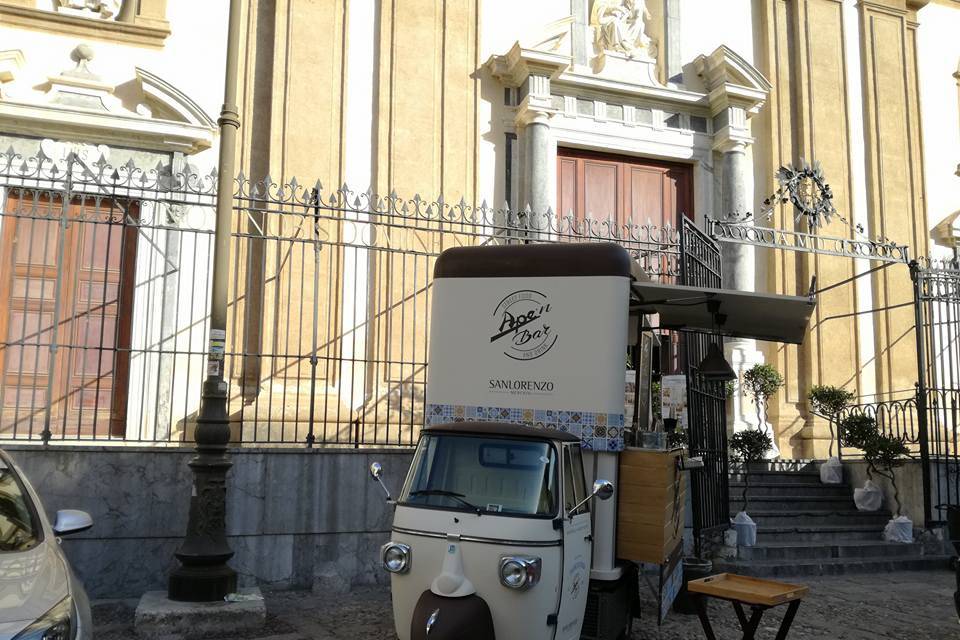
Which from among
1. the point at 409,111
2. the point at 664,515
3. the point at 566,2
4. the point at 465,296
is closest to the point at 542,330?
the point at 465,296

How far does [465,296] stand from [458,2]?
732cm

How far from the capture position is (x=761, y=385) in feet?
40.7

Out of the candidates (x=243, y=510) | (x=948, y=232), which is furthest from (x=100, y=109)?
(x=948, y=232)

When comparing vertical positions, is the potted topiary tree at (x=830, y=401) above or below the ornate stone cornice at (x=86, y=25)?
below

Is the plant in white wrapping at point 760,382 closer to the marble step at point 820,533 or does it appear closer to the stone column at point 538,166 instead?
the marble step at point 820,533

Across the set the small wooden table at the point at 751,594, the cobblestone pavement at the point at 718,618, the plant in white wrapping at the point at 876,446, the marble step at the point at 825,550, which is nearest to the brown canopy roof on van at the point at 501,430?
the small wooden table at the point at 751,594

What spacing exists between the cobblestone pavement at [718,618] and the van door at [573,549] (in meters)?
1.43

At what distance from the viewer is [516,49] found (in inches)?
473

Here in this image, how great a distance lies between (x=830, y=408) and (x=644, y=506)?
7.32 m

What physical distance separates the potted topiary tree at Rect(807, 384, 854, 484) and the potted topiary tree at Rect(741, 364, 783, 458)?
0.59 metres

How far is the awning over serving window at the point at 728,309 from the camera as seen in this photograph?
6.88m

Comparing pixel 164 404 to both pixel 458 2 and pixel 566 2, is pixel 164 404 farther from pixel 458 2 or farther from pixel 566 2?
pixel 566 2

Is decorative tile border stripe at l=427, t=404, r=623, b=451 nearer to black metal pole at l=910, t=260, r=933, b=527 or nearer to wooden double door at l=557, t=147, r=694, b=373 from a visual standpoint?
black metal pole at l=910, t=260, r=933, b=527

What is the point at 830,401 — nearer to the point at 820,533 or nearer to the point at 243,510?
the point at 820,533
